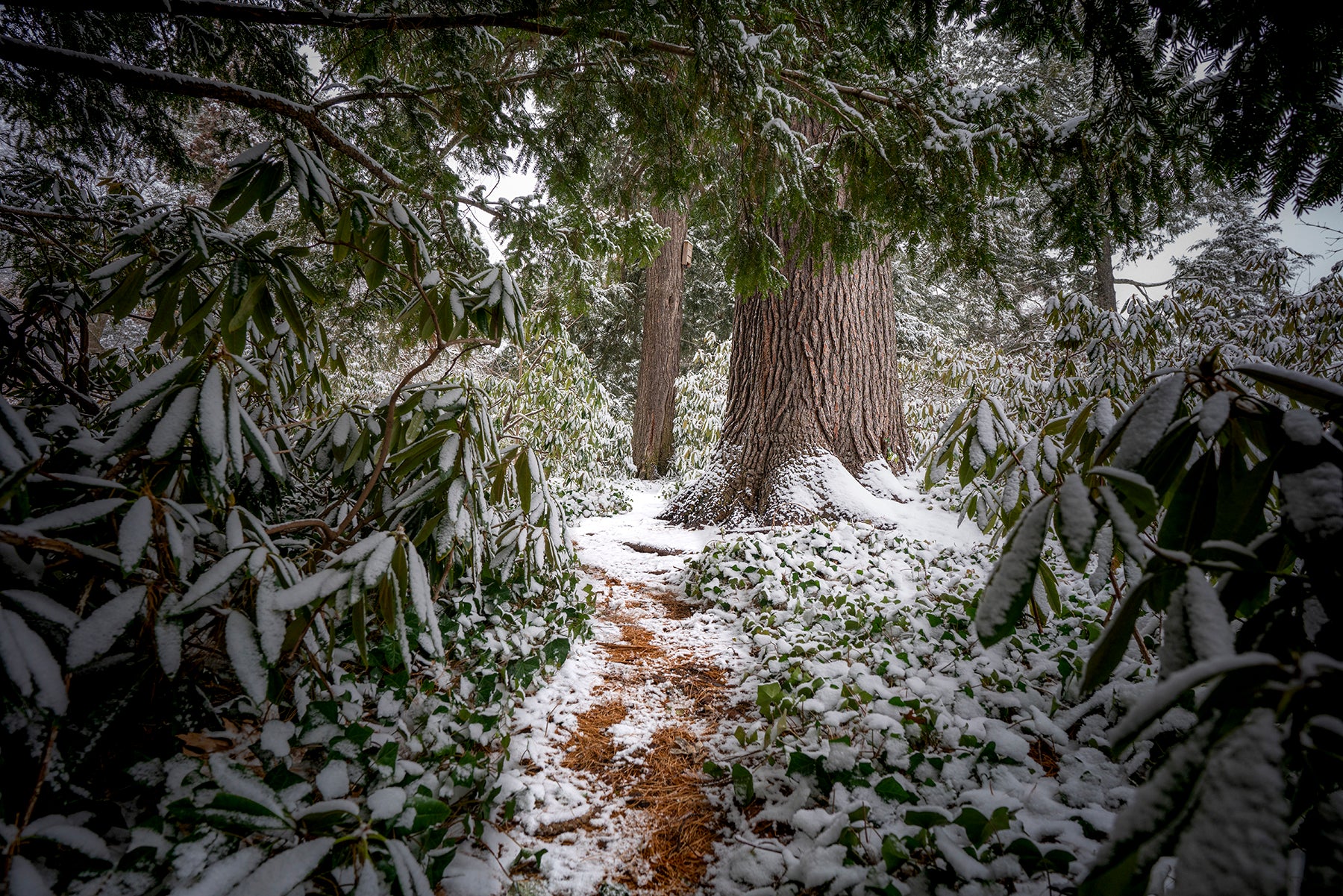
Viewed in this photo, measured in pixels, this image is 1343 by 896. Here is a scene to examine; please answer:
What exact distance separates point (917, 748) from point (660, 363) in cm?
767

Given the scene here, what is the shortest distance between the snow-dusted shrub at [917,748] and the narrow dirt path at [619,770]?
15cm

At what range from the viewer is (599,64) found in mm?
2414

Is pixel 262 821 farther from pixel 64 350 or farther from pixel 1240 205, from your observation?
pixel 1240 205

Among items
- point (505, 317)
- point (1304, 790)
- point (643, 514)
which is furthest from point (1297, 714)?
point (643, 514)

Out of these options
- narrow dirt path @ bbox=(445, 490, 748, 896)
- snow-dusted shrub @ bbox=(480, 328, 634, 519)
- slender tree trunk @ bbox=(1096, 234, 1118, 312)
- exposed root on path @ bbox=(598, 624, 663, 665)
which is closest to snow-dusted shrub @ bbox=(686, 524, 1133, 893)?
narrow dirt path @ bbox=(445, 490, 748, 896)

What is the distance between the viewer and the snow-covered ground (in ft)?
4.09

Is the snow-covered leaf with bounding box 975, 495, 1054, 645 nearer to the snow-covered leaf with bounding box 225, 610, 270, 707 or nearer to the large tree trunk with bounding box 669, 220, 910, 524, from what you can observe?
the snow-covered leaf with bounding box 225, 610, 270, 707

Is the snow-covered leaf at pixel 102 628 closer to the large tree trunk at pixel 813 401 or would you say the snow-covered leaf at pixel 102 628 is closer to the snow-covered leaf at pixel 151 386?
the snow-covered leaf at pixel 151 386

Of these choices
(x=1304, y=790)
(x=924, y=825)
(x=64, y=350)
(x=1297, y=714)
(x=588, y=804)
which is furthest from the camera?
(x=64, y=350)

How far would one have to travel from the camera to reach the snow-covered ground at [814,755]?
1.25 m

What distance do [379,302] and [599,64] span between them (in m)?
2.30

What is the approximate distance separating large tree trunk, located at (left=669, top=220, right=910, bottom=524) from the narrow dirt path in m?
1.43

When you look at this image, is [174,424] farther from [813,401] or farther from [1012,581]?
[813,401]

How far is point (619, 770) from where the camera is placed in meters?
1.79
